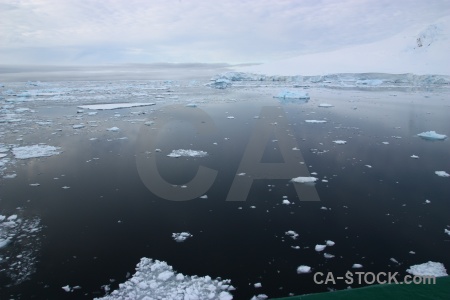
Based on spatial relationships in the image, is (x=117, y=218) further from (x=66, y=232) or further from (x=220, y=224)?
(x=220, y=224)

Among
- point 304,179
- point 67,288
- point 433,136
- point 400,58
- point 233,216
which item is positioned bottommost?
point 67,288

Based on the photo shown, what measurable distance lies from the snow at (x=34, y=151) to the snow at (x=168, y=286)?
5.39 meters

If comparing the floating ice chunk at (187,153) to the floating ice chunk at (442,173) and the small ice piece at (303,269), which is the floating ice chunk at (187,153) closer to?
the small ice piece at (303,269)

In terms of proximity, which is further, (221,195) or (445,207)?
(221,195)

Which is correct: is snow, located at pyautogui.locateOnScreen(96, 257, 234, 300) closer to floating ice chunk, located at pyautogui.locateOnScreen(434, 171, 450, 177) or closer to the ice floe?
the ice floe

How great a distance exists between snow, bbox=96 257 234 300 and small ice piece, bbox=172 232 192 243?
0.57 m

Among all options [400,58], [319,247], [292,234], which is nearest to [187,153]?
[292,234]

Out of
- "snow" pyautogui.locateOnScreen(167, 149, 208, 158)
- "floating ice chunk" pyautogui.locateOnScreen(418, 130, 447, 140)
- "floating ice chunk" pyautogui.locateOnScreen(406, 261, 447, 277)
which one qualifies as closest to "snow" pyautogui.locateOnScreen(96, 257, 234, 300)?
"floating ice chunk" pyautogui.locateOnScreen(406, 261, 447, 277)

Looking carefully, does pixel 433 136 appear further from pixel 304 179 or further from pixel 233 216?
pixel 233 216

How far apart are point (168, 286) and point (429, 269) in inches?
109

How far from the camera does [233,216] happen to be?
14.8ft

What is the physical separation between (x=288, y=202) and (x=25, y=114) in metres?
13.6

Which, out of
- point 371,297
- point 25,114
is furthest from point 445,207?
point 25,114

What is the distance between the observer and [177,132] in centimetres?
998
